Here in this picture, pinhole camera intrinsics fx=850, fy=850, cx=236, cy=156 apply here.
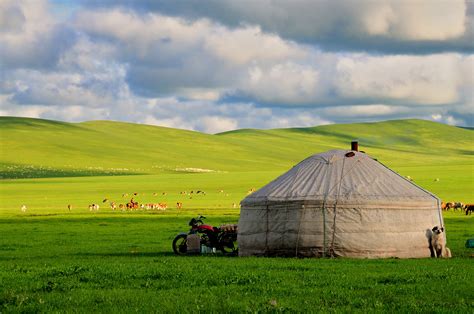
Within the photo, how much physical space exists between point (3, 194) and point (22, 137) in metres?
92.1

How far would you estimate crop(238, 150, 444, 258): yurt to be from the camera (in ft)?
70.9

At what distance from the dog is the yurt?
0.70 ft

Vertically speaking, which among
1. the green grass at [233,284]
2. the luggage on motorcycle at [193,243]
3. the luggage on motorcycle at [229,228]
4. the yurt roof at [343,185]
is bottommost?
the green grass at [233,284]

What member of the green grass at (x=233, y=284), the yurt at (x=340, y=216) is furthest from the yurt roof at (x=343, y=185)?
the green grass at (x=233, y=284)

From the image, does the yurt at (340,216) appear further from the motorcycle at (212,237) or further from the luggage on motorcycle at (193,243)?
the luggage on motorcycle at (193,243)

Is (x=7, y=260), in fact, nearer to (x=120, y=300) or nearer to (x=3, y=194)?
(x=120, y=300)

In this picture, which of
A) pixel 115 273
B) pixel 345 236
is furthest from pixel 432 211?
pixel 115 273

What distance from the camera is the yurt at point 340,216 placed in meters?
21.6

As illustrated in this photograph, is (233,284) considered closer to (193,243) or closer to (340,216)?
(340,216)

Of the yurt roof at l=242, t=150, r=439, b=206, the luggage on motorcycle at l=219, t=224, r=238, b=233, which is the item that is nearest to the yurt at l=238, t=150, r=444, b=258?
the yurt roof at l=242, t=150, r=439, b=206

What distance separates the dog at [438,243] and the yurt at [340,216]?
0.21 metres

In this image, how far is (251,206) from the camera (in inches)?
899

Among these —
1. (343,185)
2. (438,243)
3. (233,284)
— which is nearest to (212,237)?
(343,185)

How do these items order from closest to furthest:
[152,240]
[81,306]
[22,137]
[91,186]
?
[81,306] < [152,240] < [91,186] < [22,137]
